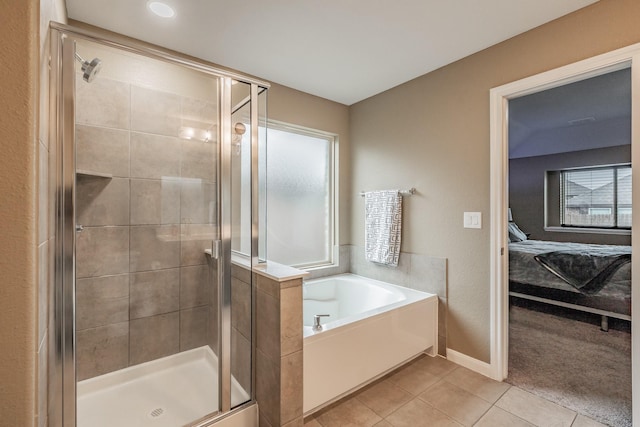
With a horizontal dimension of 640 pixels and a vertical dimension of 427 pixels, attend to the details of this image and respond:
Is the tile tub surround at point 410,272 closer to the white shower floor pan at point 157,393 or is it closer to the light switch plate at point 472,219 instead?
the light switch plate at point 472,219

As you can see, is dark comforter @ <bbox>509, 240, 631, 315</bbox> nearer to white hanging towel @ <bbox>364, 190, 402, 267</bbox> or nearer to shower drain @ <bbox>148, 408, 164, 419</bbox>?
white hanging towel @ <bbox>364, 190, 402, 267</bbox>

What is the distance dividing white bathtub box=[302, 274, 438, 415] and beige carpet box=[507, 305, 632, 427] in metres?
0.69

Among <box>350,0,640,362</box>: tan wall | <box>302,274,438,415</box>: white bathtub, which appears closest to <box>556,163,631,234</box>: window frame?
<box>350,0,640,362</box>: tan wall

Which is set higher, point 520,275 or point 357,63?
point 357,63

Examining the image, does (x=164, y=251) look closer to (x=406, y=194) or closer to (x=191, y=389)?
(x=191, y=389)

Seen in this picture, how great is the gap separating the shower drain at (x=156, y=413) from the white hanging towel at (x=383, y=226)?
1982 mm

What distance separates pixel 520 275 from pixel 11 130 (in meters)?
4.28

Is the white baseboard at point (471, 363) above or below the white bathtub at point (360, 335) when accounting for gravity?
below

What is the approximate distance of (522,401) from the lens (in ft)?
5.91

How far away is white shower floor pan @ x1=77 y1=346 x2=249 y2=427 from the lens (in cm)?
159

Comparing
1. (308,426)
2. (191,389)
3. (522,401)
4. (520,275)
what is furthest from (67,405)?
(520,275)

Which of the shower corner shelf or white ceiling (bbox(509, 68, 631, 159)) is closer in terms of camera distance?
the shower corner shelf

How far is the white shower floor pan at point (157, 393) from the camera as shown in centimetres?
159

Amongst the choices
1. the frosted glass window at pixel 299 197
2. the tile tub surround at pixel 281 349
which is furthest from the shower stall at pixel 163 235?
the frosted glass window at pixel 299 197
